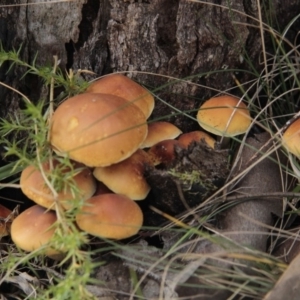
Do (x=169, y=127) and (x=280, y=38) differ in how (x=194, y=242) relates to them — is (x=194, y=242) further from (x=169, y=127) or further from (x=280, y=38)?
(x=280, y=38)

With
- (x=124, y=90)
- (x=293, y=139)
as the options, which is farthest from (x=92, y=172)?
(x=293, y=139)

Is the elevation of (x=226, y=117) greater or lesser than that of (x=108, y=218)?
greater

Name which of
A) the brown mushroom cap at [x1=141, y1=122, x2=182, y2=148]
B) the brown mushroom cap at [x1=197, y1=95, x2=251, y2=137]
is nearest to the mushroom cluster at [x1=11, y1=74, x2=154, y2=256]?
the brown mushroom cap at [x1=141, y1=122, x2=182, y2=148]

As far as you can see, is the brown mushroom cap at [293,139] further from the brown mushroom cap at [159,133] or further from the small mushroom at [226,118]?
the brown mushroom cap at [159,133]

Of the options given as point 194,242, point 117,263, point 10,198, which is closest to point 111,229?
point 117,263

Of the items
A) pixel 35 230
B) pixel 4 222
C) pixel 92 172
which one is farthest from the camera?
pixel 4 222

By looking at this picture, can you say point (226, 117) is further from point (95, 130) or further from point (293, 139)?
point (95, 130)
